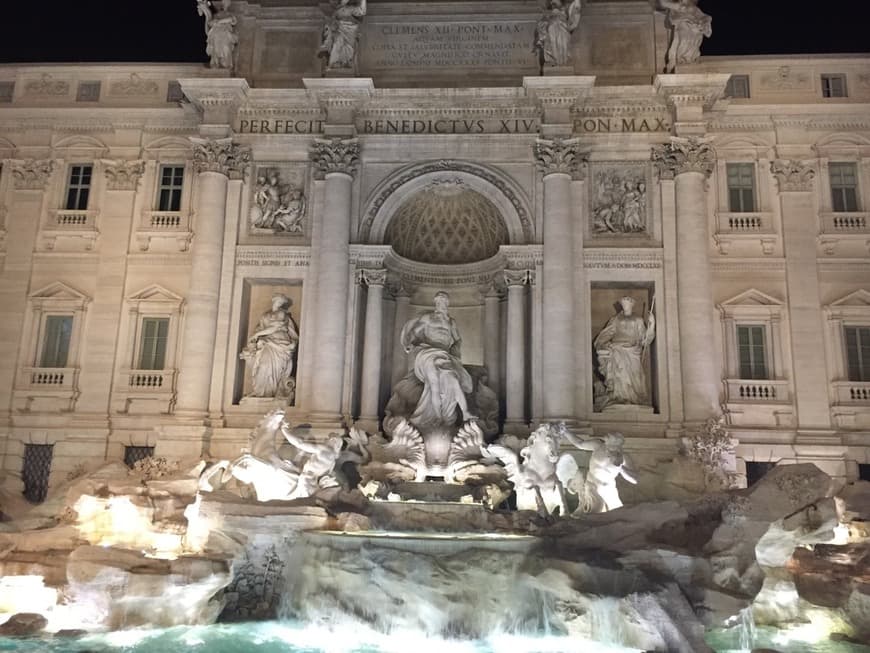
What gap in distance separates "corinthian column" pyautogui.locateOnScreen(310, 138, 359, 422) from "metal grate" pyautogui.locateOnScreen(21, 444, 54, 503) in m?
8.94

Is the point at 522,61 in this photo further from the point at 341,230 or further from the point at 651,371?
the point at 651,371

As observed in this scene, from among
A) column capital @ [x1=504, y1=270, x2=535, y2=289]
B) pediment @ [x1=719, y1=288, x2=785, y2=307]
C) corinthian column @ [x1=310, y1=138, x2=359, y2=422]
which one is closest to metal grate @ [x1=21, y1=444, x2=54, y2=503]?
corinthian column @ [x1=310, y1=138, x2=359, y2=422]

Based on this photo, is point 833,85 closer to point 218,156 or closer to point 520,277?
point 520,277

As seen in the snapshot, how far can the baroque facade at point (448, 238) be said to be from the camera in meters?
22.1

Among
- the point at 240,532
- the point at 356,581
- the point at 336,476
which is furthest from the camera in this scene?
the point at 336,476

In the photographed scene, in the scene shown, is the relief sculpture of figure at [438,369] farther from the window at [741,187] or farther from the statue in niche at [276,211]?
the window at [741,187]

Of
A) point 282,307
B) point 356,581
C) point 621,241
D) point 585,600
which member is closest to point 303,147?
point 282,307

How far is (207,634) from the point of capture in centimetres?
1366

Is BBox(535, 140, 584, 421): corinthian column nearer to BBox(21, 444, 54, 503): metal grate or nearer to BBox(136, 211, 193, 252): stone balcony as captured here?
BBox(136, 211, 193, 252): stone balcony

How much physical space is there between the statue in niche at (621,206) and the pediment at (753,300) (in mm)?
3424

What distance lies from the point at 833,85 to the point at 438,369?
15.5 meters

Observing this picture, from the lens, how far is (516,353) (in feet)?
72.5

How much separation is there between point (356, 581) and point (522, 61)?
55.6 feet

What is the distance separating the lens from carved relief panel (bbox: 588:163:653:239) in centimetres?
2294
